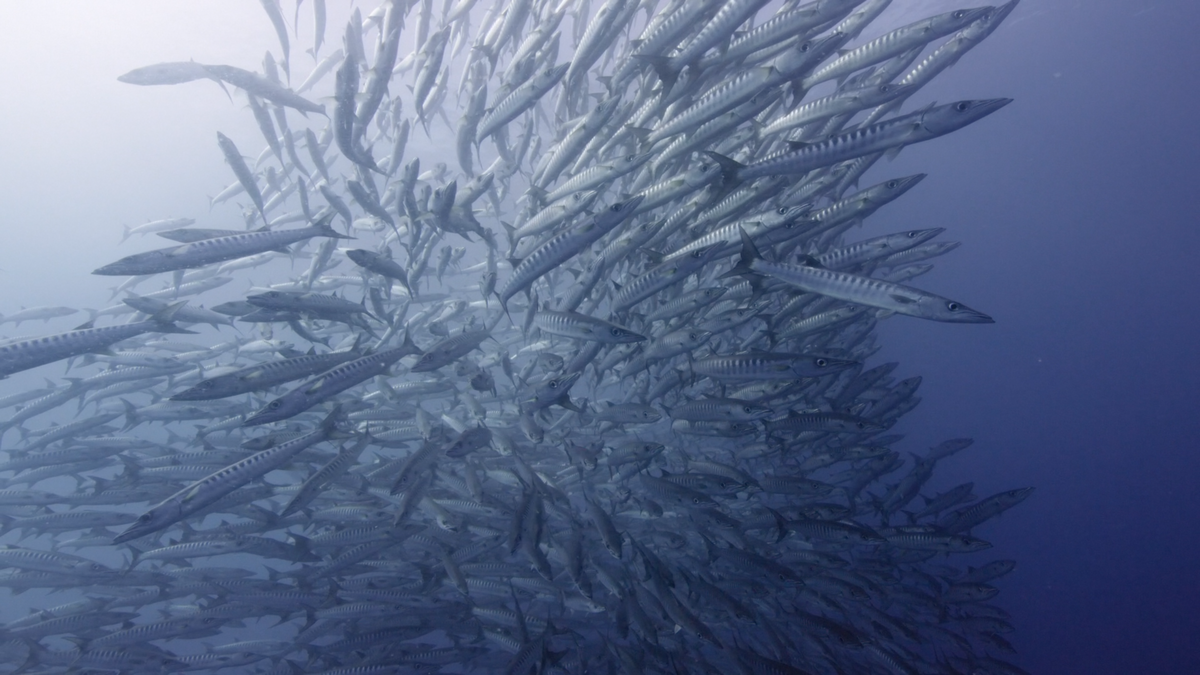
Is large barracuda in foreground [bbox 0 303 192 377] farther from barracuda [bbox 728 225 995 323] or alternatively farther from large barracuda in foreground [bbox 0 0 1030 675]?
barracuda [bbox 728 225 995 323]

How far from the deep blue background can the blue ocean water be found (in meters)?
0.14

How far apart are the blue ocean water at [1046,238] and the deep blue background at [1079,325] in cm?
14

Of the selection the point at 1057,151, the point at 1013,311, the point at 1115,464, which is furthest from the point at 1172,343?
the point at 1057,151

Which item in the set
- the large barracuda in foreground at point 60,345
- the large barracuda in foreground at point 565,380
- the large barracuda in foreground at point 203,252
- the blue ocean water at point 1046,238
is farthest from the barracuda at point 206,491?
the blue ocean water at point 1046,238

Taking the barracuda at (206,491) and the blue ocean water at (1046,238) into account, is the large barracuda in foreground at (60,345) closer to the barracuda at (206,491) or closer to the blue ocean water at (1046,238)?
the barracuda at (206,491)

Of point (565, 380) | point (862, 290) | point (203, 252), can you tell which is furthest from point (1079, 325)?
point (203, 252)

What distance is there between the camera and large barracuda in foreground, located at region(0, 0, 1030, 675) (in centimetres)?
443

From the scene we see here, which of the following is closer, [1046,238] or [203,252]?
[203,252]

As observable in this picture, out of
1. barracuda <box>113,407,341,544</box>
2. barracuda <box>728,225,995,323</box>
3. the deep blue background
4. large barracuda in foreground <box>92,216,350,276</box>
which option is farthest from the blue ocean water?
barracuda <box>728,225,995,323</box>

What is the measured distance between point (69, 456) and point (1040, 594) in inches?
1624

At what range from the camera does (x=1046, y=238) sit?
2174 inches

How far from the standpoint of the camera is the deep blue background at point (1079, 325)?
2788 centimetres

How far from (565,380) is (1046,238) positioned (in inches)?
2755

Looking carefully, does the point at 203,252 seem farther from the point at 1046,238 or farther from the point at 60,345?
the point at 1046,238
